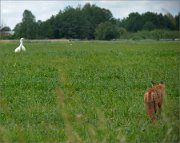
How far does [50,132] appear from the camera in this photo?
6.82 m

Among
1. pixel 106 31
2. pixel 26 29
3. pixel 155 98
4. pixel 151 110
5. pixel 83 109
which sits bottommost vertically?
pixel 106 31

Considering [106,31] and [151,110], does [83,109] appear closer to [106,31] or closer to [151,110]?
[151,110]

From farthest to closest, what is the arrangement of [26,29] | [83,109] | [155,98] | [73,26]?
[73,26]
[26,29]
[83,109]
[155,98]

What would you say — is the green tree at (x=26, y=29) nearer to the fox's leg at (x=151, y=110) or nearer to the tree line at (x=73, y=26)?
the tree line at (x=73, y=26)

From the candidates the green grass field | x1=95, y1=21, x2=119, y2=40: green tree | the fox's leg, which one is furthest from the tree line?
the fox's leg

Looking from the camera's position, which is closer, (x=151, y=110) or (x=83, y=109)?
(x=151, y=110)

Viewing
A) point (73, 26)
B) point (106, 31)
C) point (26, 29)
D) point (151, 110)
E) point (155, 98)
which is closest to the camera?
point (155, 98)

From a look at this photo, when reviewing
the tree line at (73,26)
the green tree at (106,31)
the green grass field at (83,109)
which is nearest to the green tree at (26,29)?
the tree line at (73,26)

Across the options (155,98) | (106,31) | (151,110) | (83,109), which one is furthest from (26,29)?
(155,98)

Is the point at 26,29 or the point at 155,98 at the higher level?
the point at 26,29

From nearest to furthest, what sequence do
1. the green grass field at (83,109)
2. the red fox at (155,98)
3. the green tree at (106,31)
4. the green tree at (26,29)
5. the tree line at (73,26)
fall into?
the green grass field at (83,109) → the red fox at (155,98) → the green tree at (26,29) → the tree line at (73,26) → the green tree at (106,31)

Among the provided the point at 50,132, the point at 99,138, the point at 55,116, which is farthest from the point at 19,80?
the point at 99,138

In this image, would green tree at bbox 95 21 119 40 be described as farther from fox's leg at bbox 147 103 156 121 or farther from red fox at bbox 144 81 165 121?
red fox at bbox 144 81 165 121

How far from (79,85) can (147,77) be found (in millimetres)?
3034
